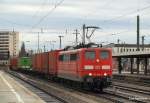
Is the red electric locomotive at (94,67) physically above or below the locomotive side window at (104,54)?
below

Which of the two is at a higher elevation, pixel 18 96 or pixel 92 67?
pixel 92 67

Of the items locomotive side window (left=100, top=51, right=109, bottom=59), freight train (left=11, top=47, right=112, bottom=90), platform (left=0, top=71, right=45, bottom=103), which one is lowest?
platform (left=0, top=71, right=45, bottom=103)

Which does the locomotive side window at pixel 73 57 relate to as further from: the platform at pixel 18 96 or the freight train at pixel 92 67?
the platform at pixel 18 96

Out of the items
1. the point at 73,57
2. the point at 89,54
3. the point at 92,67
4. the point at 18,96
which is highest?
the point at 89,54

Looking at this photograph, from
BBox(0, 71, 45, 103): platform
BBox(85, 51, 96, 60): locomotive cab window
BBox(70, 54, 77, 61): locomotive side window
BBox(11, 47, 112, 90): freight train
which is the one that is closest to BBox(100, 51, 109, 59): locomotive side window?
BBox(11, 47, 112, 90): freight train

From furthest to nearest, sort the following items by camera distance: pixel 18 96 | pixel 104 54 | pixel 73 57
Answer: pixel 73 57 → pixel 104 54 → pixel 18 96

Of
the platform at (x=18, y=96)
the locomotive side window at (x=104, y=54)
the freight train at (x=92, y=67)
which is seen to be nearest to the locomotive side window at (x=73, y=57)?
the freight train at (x=92, y=67)

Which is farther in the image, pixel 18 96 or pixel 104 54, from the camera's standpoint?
pixel 104 54

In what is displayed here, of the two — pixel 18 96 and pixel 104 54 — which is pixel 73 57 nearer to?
pixel 104 54

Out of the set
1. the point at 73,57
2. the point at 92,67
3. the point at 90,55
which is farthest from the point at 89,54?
the point at 73,57

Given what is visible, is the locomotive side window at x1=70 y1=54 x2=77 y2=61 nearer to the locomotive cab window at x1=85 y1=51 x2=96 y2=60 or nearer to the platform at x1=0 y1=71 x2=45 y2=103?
the locomotive cab window at x1=85 y1=51 x2=96 y2=60

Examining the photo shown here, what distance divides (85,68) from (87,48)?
4.32ft

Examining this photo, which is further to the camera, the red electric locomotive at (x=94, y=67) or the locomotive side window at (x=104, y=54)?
the locomotive side window at (x=104, y=54)

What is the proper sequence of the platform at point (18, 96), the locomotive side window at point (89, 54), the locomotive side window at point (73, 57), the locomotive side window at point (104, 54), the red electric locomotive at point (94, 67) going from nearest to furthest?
1. the platform at point (18, 96)
2. the red electric locomotive at point (94, 67)
3. the locomotive side window at point (89, 54)
4. the locomotive side window at point (104, 54)
5. the locomotive side window at point (73, 57)
